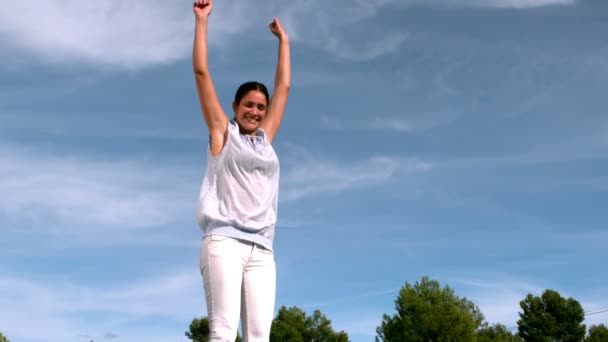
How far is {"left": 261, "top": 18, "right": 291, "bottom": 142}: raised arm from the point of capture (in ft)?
18.0

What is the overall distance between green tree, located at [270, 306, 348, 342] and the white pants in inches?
2359

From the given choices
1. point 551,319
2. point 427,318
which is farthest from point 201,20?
point 551,319

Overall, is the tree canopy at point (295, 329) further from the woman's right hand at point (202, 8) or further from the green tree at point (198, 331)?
the woman's right hand at point (202, 8)

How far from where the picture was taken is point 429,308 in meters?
55.9

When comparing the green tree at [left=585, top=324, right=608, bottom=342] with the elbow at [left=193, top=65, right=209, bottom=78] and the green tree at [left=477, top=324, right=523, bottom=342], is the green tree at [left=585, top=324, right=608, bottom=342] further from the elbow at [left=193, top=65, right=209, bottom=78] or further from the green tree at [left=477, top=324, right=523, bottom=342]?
the elbow at [left=193, top=65, right=209, bottom=78]

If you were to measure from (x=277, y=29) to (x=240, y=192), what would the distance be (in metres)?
1.95

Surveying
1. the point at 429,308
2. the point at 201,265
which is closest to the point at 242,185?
the point at 201,265

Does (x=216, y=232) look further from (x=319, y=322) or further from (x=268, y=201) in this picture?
(x=319, y=322)

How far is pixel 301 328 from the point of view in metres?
64.6

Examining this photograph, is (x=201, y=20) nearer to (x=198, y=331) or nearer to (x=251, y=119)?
(x=251, y=119)

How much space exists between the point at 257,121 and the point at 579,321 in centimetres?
7140

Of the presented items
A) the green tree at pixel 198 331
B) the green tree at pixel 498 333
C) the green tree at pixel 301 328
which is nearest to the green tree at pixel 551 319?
the green tree at pixel 498 333

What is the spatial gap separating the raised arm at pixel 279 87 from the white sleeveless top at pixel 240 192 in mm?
374

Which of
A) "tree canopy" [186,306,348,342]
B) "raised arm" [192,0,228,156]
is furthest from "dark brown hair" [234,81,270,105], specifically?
"tree canopy" [186,306,348,342]
